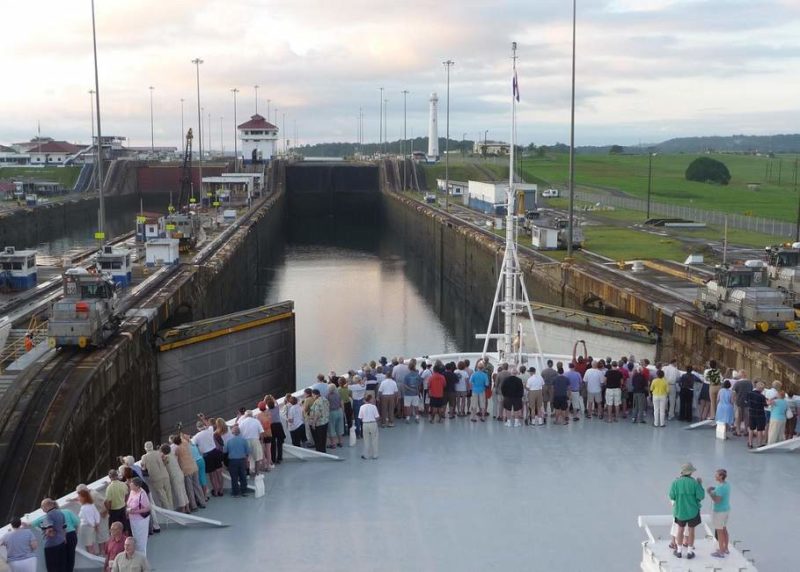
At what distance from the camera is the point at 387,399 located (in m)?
14.7

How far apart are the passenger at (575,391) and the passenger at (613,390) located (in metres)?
0.50

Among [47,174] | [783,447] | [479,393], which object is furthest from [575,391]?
[47,174]

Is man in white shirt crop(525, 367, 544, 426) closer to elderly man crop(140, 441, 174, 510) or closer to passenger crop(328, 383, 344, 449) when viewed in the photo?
passenger crop(328, 383, 344, 449)

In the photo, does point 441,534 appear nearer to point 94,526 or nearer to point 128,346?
point 94,526

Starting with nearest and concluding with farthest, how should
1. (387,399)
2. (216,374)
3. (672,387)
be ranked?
(387,399)
(672,387)
(216,374)

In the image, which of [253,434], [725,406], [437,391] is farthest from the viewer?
[437,391]

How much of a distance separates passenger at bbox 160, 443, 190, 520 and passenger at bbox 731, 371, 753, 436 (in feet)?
28.5

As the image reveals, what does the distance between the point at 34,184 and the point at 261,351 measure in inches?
3682

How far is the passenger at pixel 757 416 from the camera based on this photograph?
13438mm

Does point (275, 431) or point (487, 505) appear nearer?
point (487, 505)

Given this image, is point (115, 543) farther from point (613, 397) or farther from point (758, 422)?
point (758, 422)

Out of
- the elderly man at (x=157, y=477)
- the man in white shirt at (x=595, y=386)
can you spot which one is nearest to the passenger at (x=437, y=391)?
the man in white shirt at (x=595, y=386)

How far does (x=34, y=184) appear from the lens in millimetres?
110375

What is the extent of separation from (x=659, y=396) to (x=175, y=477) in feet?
26.5
